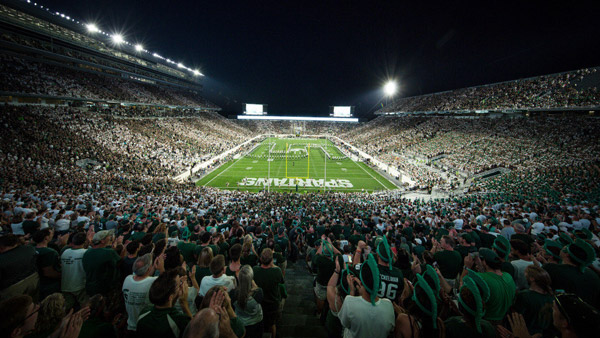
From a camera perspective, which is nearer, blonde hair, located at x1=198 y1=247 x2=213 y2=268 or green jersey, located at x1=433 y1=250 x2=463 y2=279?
blonde hair, located at x1=198 y1=247 x2=213 y2=268

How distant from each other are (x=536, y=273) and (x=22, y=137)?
34.0 meters

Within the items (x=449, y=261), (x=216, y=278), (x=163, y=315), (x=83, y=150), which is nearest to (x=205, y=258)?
(x=216, y=278)

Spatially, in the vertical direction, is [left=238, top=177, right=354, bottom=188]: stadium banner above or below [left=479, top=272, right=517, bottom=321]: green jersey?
below

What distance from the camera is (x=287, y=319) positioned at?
190 inches

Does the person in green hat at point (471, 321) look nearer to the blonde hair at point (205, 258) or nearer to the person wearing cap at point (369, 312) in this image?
the person wearing cap at point (369, 312)

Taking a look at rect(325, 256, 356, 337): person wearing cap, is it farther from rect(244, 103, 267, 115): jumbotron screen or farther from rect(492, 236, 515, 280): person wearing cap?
rect(244, 103, 267, 115): jumbotron screen

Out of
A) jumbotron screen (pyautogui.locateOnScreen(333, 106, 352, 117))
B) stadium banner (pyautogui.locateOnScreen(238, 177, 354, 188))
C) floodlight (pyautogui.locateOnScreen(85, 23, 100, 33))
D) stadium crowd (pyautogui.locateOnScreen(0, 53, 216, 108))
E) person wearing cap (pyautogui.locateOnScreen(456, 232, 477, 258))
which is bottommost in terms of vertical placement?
stadium banner (pyautogui.locateOnScreen(238, 177, 354, 188))

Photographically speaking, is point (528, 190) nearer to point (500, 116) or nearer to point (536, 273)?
point (536, 273)

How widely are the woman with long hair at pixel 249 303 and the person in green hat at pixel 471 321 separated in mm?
2166

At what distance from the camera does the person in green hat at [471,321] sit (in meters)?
2.22

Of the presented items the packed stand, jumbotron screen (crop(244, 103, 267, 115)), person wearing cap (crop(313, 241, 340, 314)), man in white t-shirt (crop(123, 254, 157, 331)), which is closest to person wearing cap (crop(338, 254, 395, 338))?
person wearing cap (crop(313, 241, 340, 314))

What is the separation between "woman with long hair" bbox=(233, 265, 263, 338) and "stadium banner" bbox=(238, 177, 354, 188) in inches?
1023

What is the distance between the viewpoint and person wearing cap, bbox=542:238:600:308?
3387 millimetres

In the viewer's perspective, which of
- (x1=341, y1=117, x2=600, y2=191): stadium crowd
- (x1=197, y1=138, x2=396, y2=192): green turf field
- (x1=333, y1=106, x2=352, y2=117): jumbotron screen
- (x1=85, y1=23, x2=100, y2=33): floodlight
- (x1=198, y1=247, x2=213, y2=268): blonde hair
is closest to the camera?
(x1=198, y1=247, x2=213, y2=268): blonde hair
